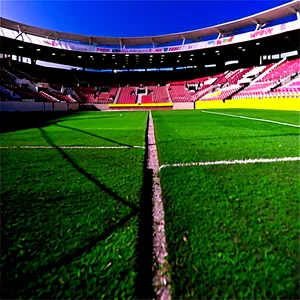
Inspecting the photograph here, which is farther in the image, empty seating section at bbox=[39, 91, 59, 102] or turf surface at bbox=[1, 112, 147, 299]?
empty seating section at bbox=[39, 91, 59, 102]

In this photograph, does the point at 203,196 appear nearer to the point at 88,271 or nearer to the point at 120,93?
the point at 88,271

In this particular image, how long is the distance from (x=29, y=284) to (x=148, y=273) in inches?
21.4

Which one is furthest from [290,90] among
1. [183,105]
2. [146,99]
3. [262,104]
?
[146,99]

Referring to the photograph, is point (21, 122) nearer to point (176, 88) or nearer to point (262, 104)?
point (262, 104)

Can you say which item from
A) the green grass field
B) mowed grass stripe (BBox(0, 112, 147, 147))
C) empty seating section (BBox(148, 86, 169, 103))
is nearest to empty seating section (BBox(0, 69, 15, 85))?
empty seating section (BBox(148, 86, 169, 103))

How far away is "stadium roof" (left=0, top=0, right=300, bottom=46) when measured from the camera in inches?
1065

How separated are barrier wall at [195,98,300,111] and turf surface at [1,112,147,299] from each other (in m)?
15.6

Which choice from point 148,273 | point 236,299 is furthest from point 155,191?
point 236,299

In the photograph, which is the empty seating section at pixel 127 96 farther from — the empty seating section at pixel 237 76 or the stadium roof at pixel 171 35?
the empty seating section at pixel 237 76

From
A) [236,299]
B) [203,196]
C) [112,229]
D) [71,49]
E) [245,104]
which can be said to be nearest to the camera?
[236,299]

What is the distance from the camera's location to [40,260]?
3.92ft

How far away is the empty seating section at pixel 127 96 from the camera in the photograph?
38.2m

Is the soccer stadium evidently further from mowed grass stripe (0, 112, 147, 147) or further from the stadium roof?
the stadium roof

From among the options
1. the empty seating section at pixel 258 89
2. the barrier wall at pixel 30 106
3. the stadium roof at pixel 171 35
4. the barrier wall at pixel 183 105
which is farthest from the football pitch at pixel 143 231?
the barrier wall at pixel 183 105
